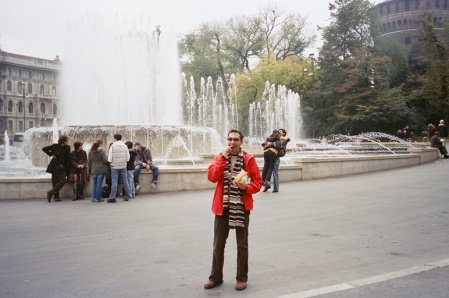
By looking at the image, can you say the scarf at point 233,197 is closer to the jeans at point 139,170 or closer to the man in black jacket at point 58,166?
the man in black jacket at point 58,166

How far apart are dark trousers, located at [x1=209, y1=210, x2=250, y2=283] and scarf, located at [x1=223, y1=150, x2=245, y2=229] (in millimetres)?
87

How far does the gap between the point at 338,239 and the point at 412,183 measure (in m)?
7.94

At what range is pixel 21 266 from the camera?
5.76 meters

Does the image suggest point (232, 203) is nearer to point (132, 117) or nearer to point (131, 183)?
point (131, 183)

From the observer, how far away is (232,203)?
196 inches

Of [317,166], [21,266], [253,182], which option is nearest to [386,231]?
[253,182]

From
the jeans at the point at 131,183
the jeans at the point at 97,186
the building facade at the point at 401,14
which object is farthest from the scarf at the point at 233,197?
the building facade at the point at 401,14

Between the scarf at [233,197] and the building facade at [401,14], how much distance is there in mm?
90214

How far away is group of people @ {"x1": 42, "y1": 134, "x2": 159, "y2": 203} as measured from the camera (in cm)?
1168

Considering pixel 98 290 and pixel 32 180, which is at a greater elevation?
pixel 32 180

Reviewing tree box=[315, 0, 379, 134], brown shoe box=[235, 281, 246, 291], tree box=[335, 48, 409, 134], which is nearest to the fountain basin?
brown shoe box=[235, 281, 246, 291]

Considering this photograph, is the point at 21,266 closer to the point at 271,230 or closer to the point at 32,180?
the point at 271,230

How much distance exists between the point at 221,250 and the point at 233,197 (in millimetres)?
604

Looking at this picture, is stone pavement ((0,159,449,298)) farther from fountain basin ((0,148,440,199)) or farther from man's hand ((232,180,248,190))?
man's hand ((232,180,248,190))
